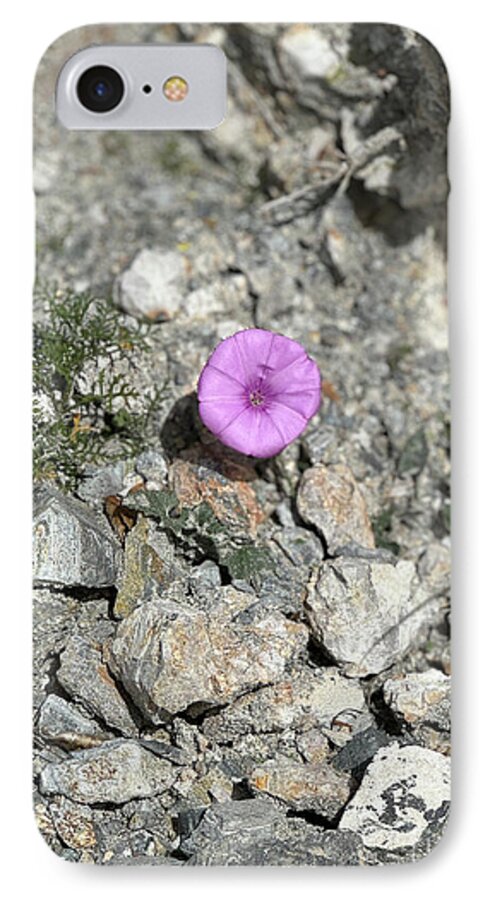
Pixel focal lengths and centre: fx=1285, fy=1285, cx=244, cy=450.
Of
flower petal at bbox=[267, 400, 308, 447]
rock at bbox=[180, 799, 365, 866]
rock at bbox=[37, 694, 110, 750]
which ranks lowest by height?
rock at bbox=[180, 799, 365, 866]

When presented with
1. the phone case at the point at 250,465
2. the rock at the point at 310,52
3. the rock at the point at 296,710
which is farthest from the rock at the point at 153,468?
the rock at the point at 310,52

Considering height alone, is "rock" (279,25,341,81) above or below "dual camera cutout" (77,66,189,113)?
above

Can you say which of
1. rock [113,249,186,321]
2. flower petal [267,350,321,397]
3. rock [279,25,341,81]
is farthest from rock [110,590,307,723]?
rock [279,25,341,81]

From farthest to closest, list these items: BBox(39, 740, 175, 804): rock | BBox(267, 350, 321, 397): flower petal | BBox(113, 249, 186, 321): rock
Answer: BBox(113, 249, 186, 321): rock < BBox(267, 350, 321, 397): flower petal < BBox(39, 740, 175, 804): rock

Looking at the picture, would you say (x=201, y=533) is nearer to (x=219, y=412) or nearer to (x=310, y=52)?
(x=219, y=412)

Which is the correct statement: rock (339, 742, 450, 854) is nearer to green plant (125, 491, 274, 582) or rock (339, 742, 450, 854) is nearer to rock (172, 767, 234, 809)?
rock (172, 767, 234, 809)

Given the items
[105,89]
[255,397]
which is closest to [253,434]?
[255,397]

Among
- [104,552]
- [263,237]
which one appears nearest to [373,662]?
[104,552]
